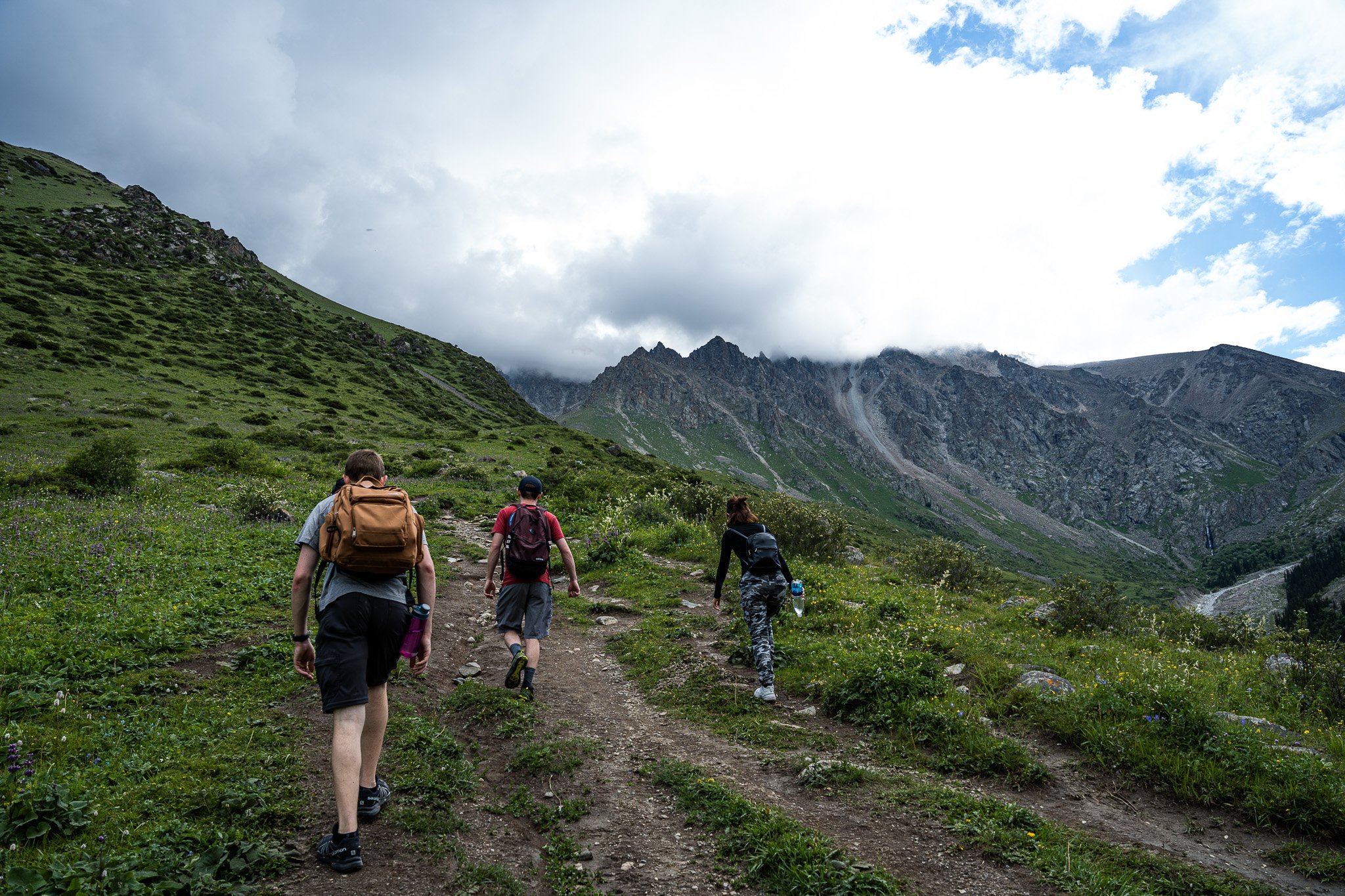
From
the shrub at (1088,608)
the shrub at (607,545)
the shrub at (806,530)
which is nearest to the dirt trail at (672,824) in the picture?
the shrub at (1088,608)

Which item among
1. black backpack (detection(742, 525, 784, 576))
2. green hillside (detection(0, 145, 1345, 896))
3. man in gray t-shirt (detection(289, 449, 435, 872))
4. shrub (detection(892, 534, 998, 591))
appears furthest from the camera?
shrub (detection(892, 534, 998, 591))

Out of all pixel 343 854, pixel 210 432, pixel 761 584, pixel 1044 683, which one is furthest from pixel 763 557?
pixel 210 432

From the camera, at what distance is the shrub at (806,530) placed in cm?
1908

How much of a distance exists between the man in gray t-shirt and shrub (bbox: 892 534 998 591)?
16.4 metres

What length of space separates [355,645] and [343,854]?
151 cm

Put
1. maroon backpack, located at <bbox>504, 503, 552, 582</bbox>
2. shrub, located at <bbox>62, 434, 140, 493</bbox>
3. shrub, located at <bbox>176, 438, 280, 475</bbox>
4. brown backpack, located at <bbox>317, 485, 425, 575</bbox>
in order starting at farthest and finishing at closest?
shrub, located at <bbox>176, 438, 280, 475</bbox>, shrub, located at <bbox>62, 434, 140, 493</bbox>, maroon backpack, located at <bbox>504, 503, 552, 582</bbox>, brown backpack, located at <bbox>317, 485, 425, 575</bbox>

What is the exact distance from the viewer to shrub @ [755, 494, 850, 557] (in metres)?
19.1

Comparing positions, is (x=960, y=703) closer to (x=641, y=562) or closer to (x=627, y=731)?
(x=627, y=731)

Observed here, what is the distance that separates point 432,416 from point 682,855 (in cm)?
6616

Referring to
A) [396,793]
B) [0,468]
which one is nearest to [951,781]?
[396,793]

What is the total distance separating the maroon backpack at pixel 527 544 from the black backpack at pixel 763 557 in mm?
3314

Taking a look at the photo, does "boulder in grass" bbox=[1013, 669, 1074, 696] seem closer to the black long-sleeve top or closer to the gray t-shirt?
the black long-sleeve top

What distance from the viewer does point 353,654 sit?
16.1 feet

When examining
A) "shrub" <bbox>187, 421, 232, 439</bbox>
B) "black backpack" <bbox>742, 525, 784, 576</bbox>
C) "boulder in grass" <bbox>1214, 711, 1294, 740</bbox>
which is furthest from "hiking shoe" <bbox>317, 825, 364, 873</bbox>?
"shrub" <bbox>187, 421, 232, 439</bbox>
